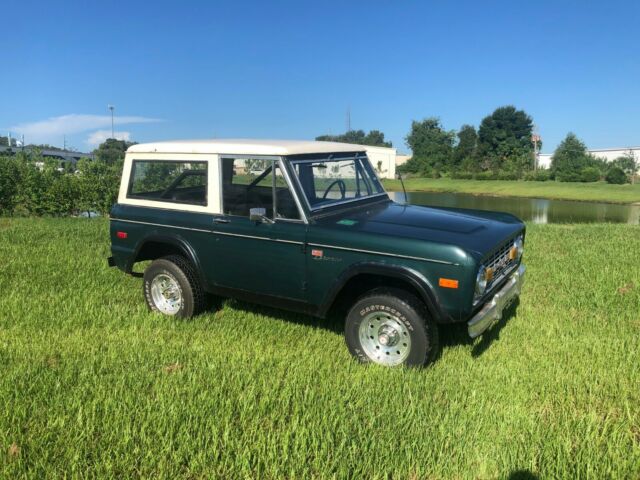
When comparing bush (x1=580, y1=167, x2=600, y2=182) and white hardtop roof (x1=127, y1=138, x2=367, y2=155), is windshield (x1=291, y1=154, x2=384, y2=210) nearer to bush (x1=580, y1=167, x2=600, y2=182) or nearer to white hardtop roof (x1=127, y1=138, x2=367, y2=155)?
white hardtop roof (x1=127, y1=138, x2=367, y2=155)

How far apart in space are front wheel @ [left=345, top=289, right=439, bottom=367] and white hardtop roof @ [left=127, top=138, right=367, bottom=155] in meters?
1.56

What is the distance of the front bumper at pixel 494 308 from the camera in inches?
156

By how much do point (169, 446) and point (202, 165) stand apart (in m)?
2.86

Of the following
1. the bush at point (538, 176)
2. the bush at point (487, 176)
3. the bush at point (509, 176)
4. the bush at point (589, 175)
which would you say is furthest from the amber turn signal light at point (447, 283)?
the bush at point (487, 176)

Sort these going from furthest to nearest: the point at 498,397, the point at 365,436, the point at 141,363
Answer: the point at 141,363 → the point at 498,397 → the point at 365,436

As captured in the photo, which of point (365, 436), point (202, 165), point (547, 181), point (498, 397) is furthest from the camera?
point (547, 181)

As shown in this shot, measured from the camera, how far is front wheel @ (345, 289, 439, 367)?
161 inches

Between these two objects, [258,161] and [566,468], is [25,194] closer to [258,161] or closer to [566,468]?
[258,161]

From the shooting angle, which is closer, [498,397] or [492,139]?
[498,397]

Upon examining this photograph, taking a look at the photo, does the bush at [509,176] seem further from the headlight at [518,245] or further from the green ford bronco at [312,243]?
the headlight at [518,245]

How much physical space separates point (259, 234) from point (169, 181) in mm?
1423

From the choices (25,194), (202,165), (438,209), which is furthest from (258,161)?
(25,194)

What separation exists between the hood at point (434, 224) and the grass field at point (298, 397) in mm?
1077

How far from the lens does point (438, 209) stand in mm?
A: 5457
